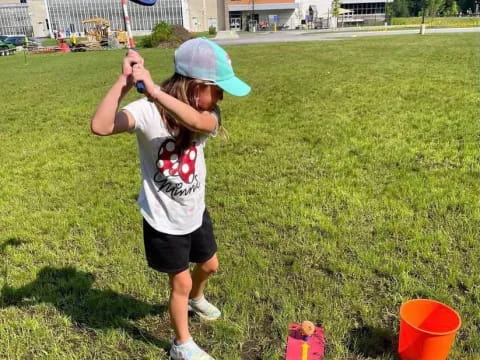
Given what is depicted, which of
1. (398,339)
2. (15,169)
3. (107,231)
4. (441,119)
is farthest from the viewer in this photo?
(441,119)

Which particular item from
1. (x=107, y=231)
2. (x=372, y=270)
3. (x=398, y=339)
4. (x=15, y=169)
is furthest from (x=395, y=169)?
(x=15, y=169)

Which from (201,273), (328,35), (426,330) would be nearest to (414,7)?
(328,35)

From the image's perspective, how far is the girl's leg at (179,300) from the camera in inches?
91.8

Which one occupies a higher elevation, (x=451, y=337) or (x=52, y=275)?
(x=451, y=337)

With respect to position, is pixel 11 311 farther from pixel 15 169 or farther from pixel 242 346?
pixel 15 169

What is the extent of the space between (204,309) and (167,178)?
3.47ft

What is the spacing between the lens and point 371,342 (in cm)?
257

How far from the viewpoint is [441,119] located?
6539 millimetres

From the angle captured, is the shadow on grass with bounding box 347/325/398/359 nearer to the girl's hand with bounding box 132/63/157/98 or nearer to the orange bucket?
the orange bucket

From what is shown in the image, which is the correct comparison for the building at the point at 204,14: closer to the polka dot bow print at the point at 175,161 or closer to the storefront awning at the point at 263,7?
the storefront awning at the point at 263,7

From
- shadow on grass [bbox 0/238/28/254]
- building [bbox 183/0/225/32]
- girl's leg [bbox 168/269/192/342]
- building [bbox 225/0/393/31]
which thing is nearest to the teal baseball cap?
girl's leg [bbox 168/269/192/342]

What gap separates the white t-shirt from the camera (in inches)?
82.0

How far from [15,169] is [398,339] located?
5207 mm

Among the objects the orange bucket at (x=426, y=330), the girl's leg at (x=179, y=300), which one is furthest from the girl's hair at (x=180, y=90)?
the orange bucket at (x=426, y=330)
